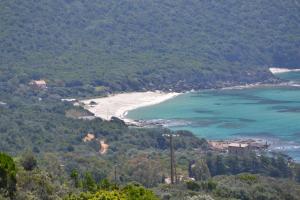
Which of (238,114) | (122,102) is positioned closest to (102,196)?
(238,114)

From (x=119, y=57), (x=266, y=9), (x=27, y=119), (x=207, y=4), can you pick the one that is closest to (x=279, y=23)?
(x=266, y=9)

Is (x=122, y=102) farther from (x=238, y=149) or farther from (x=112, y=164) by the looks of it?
(x=112, y=164)

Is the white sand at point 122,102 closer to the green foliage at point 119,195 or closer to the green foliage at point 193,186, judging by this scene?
the green foliage at point 193,186

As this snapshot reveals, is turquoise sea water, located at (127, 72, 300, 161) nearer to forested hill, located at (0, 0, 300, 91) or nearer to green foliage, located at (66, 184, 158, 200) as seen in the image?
forested hill, located at (0, 0, 300, 91)

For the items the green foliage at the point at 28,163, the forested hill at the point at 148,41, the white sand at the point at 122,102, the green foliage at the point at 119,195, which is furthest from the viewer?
the forested hill at the point at 148,41

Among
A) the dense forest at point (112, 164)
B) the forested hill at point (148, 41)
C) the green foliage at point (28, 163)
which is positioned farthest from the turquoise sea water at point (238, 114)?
the green foliage at point (28, 163)

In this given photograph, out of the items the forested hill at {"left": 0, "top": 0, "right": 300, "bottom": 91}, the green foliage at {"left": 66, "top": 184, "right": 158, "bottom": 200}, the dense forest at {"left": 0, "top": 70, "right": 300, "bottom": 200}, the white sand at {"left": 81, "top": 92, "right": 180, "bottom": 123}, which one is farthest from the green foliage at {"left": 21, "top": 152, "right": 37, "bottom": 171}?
the forested hill at {"left": 0, "top": 0, "right": 300, "bottom": 91}
